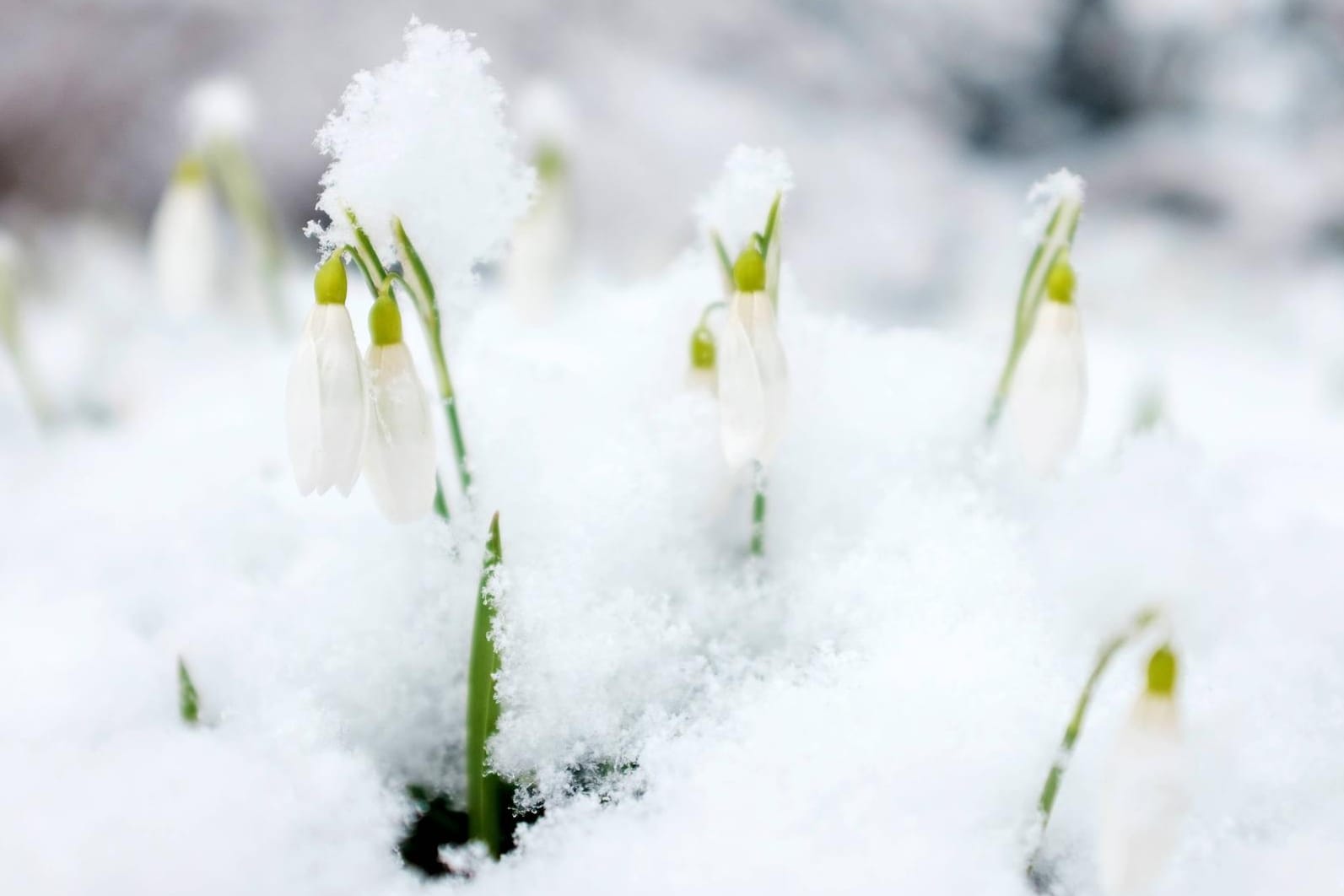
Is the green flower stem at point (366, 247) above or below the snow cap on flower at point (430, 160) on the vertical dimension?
below

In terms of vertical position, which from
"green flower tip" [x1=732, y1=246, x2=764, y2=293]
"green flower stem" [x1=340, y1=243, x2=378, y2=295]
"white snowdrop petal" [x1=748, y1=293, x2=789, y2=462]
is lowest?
"green flower stem" [x1=340, y1=243, x2=378, y2=295]

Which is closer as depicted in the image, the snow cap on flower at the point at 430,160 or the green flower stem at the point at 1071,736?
the green flower stem at the point at 1071,736

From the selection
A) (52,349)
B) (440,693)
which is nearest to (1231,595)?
(440,693)

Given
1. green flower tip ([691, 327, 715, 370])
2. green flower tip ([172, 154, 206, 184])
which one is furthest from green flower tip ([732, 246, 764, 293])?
green flower tip ([172, 154, 206, 184])

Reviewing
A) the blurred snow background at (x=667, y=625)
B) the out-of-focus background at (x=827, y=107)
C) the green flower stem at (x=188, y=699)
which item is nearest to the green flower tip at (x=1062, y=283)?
the blurred snow background at (x=667, y=625)

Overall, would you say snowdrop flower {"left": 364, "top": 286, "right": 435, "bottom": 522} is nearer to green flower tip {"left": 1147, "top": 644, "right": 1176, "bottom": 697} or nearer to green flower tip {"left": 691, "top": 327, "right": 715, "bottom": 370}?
green flower tip {"left": 691, "top": 327, "right": 715, "bottom": 370}

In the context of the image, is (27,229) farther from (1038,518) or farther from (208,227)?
(1038,518)

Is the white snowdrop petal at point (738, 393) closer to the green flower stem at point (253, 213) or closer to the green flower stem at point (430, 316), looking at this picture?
the green flower stem at point (430, 316)
